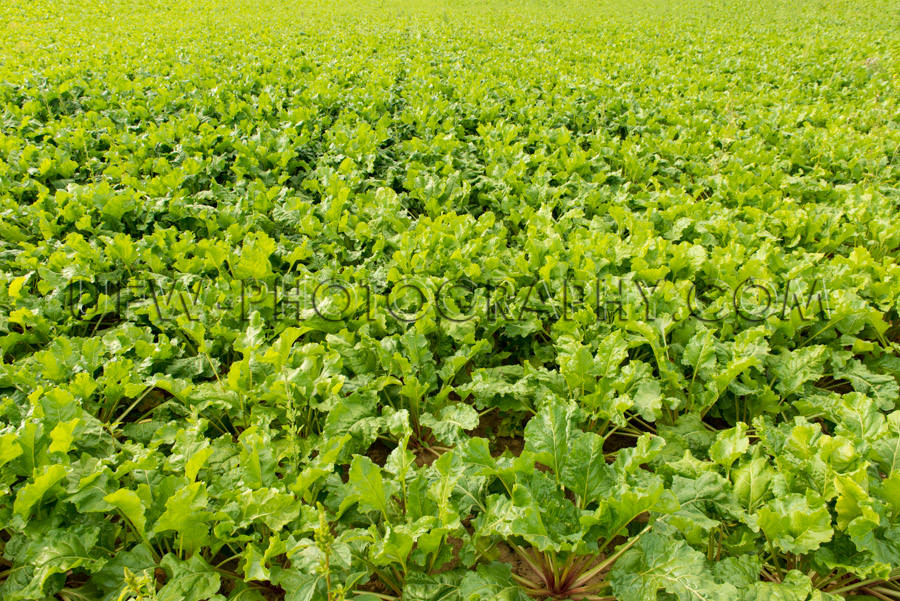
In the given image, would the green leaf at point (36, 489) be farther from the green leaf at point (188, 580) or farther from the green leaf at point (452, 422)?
the green leaf at point (452, 422)

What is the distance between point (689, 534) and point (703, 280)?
2.27 m

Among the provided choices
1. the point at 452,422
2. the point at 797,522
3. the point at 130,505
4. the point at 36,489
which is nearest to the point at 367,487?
the point at 452,422

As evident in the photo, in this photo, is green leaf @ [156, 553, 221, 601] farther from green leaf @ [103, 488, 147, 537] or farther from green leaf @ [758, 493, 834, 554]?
green leaf @ [758, 493, 834, 554]

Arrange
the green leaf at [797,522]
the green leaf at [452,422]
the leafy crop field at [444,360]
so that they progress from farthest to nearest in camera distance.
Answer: the green leaf at [452,422]
the leafy crop field at [444,360]
the green leaf at [797,522]

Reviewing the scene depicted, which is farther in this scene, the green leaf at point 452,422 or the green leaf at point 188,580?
the green leaf at point 452,422

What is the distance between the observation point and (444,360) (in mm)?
3162

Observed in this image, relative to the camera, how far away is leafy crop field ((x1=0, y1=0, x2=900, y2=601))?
1993mm

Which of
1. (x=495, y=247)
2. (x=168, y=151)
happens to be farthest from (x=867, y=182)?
(x=168, y=151)

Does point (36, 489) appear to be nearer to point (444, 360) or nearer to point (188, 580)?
point (188, 580)

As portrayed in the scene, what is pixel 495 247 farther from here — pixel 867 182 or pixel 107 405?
pixel 867 182

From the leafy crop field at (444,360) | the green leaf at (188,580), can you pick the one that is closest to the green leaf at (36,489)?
the leafy crop field at (444,360)

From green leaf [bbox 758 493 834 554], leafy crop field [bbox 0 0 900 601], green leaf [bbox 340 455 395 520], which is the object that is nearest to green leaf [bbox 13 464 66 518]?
leafy crop field [bbox 0 0 900 601]

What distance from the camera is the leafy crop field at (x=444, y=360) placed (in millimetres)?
1993

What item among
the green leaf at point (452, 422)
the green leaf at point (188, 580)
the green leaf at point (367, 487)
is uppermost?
the green leaf at point (367, 487)
